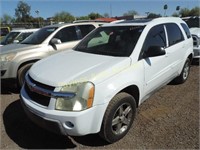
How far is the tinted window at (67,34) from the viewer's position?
6.63 metres

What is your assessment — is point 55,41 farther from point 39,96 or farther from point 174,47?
point 39,96

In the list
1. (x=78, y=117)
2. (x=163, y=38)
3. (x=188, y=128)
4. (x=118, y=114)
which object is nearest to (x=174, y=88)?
(x=163, y=38)

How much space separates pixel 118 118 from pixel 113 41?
1540 millimetres

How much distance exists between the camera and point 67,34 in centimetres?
680

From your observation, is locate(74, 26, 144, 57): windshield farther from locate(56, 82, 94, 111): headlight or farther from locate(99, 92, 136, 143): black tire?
locate(56, 82, 94, 111): headlight

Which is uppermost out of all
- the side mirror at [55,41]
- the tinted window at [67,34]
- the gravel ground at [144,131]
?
the tinted window at [67,34]

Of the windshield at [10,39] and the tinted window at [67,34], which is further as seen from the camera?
the windshield at [10,39]

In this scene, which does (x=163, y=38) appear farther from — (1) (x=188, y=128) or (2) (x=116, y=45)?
(1) (x=188, y=128)

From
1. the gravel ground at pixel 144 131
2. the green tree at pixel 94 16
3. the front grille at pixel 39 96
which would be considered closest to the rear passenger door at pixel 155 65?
the gravel ground at pixel 144 131

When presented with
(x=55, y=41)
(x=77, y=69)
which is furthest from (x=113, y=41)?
(x=55, y=41)

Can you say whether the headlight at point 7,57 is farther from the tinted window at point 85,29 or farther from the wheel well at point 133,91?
the wheel well at point 133,91

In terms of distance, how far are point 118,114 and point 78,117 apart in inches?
29.8

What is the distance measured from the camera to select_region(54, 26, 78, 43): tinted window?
6.63m

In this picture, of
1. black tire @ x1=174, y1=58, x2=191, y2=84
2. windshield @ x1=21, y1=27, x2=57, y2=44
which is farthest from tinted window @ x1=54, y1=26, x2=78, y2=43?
black tire @ x1=174, y1=58, x2=191, y2=84
